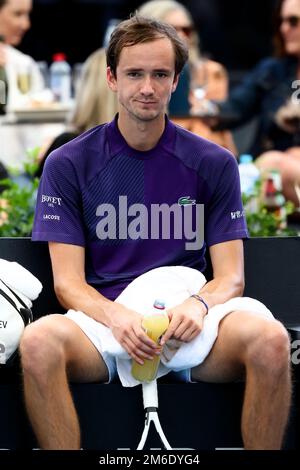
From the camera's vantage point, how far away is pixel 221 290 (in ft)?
12.2

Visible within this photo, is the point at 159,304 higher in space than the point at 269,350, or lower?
higher

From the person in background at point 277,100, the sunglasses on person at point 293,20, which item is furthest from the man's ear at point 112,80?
the sunglasses on person at point 293,20

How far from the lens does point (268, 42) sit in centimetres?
1122

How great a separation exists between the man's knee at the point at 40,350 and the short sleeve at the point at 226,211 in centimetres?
67

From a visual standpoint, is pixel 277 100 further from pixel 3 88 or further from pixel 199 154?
pixel 199 154

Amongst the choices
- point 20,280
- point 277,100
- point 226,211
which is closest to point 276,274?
point 226,211

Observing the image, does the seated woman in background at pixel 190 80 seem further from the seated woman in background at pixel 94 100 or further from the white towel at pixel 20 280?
the white towel at pixel 20 280

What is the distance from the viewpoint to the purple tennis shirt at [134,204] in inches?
149

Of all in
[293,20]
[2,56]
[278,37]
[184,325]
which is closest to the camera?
[184,325]

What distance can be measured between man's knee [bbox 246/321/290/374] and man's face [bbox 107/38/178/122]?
0.80 meters

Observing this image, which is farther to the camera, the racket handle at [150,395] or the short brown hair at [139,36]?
the short brown hair at [139,36]

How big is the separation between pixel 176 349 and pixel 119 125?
2.54 feet

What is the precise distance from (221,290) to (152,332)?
32 cm

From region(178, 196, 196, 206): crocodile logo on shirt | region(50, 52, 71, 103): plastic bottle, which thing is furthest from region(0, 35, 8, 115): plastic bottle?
region(178, 196, 196, 206): crocodile logo on shirt
